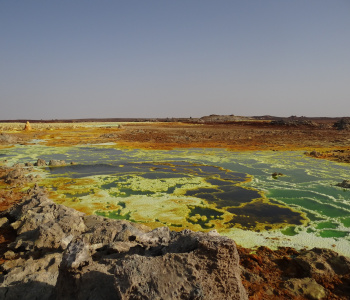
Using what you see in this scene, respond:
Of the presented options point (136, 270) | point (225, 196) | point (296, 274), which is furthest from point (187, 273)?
point (225, 196)

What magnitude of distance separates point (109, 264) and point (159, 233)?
51.0 inches

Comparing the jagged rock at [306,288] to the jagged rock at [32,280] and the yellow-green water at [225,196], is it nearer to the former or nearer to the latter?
the yellow-green water at [225,196]

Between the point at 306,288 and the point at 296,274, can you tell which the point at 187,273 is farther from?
the point at 296,274

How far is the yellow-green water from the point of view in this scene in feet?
27.0

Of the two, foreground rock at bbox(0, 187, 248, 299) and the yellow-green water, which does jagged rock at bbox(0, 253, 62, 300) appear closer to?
foreground rock at bbox(0, 187, 248, 299)

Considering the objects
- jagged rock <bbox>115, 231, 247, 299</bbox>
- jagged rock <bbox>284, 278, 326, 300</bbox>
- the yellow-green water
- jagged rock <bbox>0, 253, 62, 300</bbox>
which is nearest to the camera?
jagged rock <bbox>115, 231, 247, 299</bbox>

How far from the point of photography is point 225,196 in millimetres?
11531

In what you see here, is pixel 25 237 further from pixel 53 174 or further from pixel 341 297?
pixel 53 174

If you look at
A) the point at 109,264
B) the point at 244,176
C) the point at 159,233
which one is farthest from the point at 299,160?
the point at 109,264

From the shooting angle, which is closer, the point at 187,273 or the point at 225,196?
the point at 187,273

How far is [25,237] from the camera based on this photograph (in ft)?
21.1

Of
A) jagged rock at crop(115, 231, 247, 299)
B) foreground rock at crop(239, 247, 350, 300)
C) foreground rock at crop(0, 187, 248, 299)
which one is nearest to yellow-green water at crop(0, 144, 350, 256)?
foreground rock at crop(239, 247, 350, 300)

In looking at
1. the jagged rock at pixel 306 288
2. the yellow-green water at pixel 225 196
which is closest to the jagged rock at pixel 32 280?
the yellow-green water at pixel 225 196

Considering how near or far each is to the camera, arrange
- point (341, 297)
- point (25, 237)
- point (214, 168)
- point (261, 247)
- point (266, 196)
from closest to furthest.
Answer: point (341, 297)
point (25, 237)
point (261, 247)
point (266, 196)
point (214, 168)
